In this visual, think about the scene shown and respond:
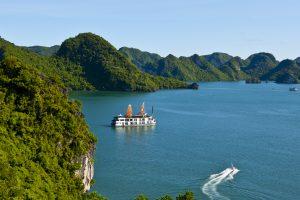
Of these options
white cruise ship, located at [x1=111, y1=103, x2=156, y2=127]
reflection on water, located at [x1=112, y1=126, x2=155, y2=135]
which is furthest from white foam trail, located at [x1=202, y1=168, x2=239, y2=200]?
white cruise ship, located at [x1=111, y1=103, x2=156, y2=127]

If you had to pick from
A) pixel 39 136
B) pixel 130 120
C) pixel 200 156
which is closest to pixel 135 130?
pixel 130 120

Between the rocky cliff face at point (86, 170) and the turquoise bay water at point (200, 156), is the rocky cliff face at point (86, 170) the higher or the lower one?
the higher one

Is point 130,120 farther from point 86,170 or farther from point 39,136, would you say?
point 39,136

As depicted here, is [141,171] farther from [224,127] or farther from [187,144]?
[224,127]

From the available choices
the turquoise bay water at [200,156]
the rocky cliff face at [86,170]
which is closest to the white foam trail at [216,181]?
the turquoise bay water at [200,156]

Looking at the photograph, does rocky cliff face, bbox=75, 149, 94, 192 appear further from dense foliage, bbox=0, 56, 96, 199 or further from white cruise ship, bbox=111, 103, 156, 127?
white cruise ship, bbox=111, 103, 156, 127

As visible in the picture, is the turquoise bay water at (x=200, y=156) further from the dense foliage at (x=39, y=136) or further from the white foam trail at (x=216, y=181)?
the dense foliage at (x=39, y=136)
